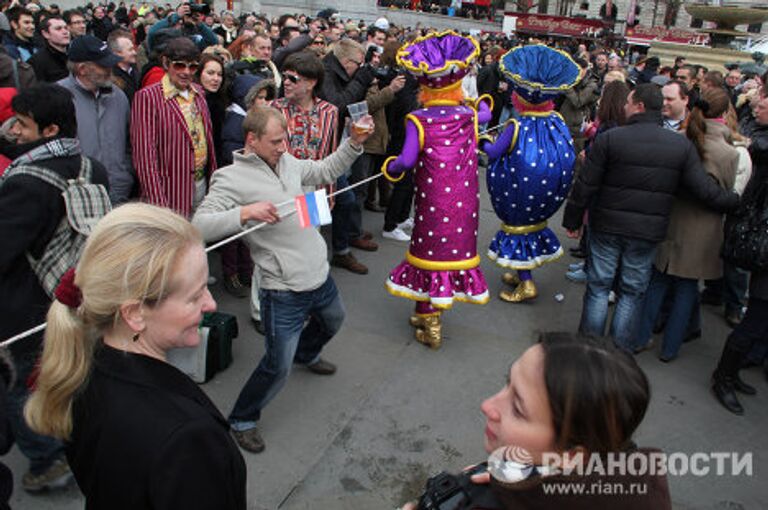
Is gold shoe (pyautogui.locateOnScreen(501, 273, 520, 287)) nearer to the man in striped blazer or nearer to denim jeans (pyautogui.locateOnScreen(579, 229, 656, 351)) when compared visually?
denim jeans (pyautogui.locateOnScreen(579, 229, 656, 351))

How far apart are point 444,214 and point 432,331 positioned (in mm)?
874

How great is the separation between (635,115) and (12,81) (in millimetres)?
4699

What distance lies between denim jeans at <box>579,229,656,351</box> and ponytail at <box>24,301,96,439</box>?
134 inches

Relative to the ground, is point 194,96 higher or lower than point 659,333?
higher

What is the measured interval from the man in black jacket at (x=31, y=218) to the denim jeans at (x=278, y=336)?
91cm

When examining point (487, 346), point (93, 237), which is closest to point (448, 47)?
point (487, 346)

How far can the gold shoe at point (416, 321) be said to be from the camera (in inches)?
180

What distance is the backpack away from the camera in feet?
8.25

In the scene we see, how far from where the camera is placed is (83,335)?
1471 millimetres

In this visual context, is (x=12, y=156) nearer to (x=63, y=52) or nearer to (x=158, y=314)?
(x=158, y=314)

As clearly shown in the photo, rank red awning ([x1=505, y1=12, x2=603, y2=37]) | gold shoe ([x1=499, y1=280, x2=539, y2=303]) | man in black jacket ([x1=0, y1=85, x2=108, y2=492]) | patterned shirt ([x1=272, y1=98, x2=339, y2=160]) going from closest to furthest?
man in black jacket ([x1=0, y1=85, x2=108, y2=492]), patterned shirt ([x1=272, y1=98, x2=339, y2=160]), gold shoe ([x1=499, y1=280, x2=539, y2=303]), red awning ([x1=505, y1=12, x2=603, y2=37])

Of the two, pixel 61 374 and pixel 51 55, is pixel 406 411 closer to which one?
pixel 61 374

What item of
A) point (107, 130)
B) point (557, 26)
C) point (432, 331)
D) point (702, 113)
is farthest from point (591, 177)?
point (557, 26)

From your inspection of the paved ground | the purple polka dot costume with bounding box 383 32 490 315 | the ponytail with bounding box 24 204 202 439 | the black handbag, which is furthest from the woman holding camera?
the purple polka dot costume with bounding box 383 32 490 315
